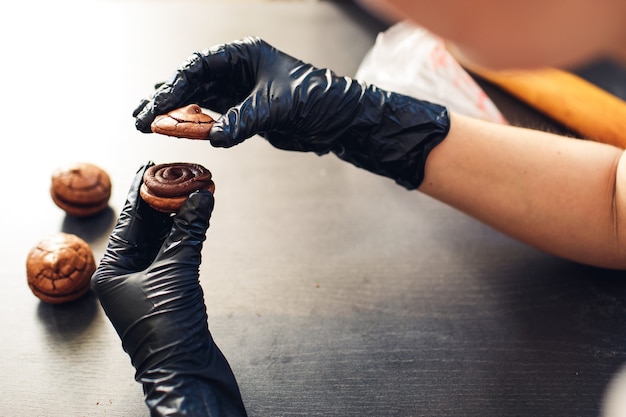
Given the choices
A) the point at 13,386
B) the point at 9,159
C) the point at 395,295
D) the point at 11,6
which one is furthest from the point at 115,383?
the point at 11,6

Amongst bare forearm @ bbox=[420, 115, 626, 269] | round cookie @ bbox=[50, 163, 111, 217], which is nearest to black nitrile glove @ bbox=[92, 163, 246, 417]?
round cookie @ bbox=[50, 163, 111, 217]

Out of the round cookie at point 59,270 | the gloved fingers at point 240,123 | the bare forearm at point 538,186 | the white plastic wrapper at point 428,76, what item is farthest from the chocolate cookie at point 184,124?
the white plastic wrapper at point 428,76

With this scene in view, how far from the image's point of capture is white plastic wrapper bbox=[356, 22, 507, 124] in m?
1.62

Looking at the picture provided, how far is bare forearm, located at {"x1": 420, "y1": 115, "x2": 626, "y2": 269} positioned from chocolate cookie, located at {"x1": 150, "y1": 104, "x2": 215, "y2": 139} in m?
0.53

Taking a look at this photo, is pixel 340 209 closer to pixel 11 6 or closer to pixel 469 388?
pixel 469 388

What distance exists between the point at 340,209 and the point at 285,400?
56 cm

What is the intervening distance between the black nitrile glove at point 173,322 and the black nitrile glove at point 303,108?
0.65 feet

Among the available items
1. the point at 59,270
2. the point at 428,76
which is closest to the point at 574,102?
the point at 428,76

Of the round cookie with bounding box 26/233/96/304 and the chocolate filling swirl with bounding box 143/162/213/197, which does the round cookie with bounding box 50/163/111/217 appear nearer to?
the round cookie with bounding box 26/233/96/304

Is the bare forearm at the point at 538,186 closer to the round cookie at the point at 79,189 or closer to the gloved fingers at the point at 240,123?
the gloved fingers at the point at 240,123

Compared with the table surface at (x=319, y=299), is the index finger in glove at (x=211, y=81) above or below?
above

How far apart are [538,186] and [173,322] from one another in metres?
0.83

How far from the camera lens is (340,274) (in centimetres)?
118

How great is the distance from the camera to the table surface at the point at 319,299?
94 cm
